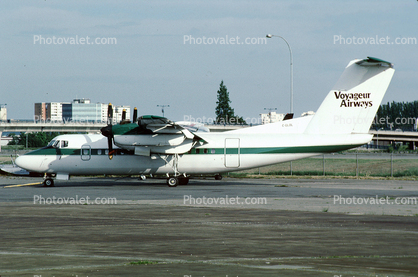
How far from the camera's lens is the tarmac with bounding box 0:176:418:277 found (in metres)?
7.68

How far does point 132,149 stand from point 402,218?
18.4 meters

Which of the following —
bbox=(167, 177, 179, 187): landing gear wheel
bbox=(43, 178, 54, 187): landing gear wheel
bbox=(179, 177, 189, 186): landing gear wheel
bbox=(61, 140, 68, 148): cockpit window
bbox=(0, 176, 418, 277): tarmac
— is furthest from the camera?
bbox=(179, 177, 189, 186): landing gear wheel

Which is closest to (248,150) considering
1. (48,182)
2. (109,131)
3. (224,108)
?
(109,131)

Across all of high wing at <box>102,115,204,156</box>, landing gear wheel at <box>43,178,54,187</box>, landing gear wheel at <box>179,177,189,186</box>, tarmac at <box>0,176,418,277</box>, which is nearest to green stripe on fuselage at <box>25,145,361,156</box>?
high wing at <box>102,115,204,156</box>

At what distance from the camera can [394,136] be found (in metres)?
130

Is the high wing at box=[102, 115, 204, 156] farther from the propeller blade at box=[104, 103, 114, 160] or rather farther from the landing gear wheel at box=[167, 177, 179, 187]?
the landing gear wheel at box=[167, 177, 179, 187]

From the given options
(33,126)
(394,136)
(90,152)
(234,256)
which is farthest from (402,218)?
(394,136)

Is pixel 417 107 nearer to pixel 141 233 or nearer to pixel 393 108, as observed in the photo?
pixel 393 108

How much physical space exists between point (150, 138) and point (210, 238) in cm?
1800

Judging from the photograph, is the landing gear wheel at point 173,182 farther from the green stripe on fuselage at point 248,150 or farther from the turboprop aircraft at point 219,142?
the green stripe on fuselage at point 248,150

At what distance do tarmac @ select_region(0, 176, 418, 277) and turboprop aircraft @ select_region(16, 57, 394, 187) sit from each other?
8718 mm

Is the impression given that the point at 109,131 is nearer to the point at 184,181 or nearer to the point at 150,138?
the point at 150,138

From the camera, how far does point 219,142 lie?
2920cm

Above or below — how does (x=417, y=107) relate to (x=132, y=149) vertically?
above
